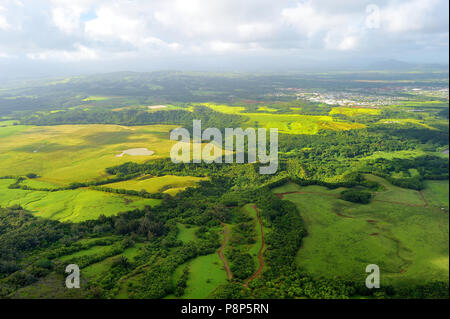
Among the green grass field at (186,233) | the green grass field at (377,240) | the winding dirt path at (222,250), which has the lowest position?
the green grass field at (186,233)

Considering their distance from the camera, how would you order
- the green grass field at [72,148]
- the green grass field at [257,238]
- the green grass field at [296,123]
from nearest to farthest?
1. the green grass field at [257,238]
2. the green grass field at [72,148]
3. the green grass field at [296,123]

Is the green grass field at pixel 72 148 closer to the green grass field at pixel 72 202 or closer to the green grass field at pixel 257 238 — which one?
the green grass field at pixel 72 202

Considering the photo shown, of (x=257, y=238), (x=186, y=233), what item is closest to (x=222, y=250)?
(x=257, y=238)

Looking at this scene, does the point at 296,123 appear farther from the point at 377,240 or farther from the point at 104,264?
the point at 104,264

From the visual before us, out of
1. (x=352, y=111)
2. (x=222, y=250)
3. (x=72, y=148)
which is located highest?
(x=352, y=111)

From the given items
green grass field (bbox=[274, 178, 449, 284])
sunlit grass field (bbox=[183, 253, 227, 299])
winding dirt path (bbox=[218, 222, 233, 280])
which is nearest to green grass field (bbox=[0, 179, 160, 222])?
winding dirt path (bbox=[218, 222, 233, 280])

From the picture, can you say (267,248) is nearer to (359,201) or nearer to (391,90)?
(359,201)

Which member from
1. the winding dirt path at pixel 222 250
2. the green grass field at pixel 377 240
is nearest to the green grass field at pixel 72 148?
the winding dirt path at pixel 222 250
